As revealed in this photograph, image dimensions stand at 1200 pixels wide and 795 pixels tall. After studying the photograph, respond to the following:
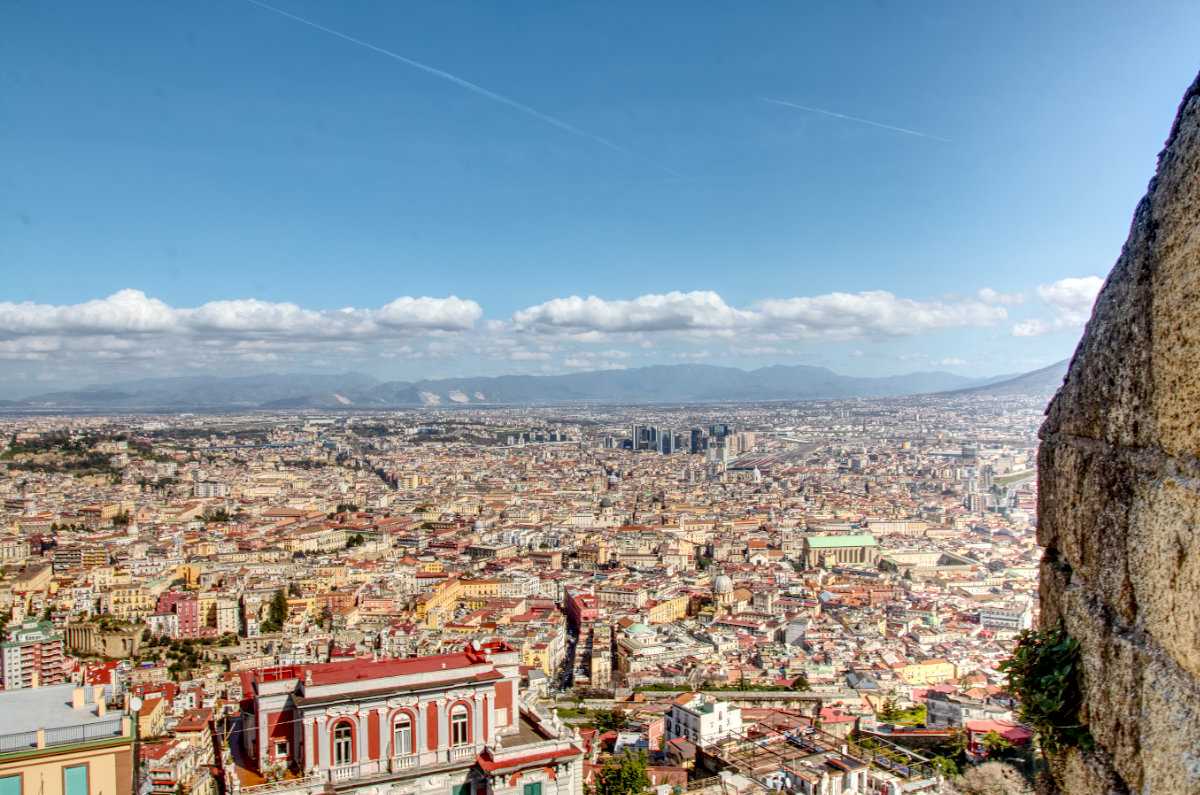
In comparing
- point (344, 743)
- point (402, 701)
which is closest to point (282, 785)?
point (344, 743)

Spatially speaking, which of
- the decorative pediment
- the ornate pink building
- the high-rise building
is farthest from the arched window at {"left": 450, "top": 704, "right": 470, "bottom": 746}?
the high-rise building

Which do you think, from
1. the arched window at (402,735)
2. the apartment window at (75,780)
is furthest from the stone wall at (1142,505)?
the arched window at (402,735)

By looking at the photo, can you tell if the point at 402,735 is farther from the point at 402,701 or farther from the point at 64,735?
the point at 64,735

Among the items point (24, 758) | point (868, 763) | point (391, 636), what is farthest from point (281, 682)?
point (391, 636)

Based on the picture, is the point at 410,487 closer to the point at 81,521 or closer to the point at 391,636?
the point at 81,521

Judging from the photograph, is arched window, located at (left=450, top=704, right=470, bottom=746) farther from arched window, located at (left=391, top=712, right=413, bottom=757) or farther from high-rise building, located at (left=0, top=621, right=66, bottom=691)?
high-rise building, located at (left=0, top=621, right=66, bottom=691)

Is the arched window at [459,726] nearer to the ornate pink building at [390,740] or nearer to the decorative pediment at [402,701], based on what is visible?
the ornate pink building at [390,740]
